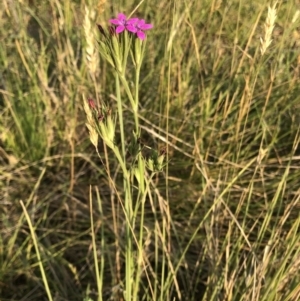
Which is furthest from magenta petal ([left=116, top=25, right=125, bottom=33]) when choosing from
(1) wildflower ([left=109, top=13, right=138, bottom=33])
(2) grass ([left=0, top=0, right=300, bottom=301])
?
(2) grass ([left=0, top=0, right=300, bottom=301])

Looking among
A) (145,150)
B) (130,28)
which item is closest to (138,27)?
(130,28)

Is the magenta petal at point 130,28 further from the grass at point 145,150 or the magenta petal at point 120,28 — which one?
the grass at point 145,150

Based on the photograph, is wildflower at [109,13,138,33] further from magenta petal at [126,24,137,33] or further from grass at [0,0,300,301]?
grass at [0,0,300,301]

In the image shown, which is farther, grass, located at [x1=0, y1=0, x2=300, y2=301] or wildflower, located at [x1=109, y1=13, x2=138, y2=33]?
grass, located at [x1=0, y1=0, x2=300, y2=301]

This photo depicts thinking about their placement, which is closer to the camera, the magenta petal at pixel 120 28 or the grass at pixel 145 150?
the magenta petal at pixel 120 28

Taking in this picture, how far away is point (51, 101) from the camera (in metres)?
1.28

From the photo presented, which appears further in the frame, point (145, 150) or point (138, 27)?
point (145, 150)

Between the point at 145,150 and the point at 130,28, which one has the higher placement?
the point at 130,28

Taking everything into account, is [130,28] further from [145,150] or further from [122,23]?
[145,150]

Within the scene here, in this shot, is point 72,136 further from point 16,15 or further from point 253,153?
point 253,153

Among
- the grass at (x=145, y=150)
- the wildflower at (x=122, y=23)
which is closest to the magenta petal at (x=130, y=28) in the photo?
the wildflower at (x=122, y=23)

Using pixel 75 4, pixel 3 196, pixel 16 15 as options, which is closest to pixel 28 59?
pixel 16 15

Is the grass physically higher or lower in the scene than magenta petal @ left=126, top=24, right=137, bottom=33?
lower

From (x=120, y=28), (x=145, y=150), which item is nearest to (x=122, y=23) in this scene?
(x=120, y=28)
